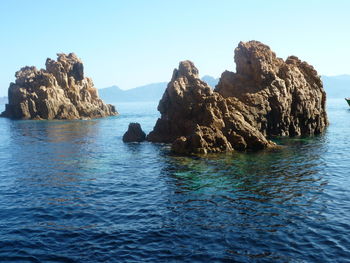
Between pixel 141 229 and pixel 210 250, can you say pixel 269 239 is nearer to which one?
pixel 210 250

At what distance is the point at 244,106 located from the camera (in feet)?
212

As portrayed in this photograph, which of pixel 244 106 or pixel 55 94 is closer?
pixel 244 106

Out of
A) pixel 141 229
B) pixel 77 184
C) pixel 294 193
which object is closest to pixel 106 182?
pixel 77 184

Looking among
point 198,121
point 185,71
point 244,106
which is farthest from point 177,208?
point 185,71

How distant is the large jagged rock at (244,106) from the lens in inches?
2181

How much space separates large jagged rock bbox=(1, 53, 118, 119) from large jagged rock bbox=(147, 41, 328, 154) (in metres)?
78.4

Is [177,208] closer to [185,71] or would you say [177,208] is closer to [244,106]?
[244,106]

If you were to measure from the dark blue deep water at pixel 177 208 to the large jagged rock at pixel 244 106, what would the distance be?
5435mm

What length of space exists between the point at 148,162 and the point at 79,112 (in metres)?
102

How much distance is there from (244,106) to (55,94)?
96.3m

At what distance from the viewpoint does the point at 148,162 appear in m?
48.4

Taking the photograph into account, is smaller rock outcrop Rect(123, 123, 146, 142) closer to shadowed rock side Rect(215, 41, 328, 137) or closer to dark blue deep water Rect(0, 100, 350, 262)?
dark blue deep water Rect(0, 100, 350, 262)

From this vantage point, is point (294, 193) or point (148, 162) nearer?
point (294, 193)

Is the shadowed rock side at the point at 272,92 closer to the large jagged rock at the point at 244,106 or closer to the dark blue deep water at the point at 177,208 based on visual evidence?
the large jagged rock at the point at 244,106
